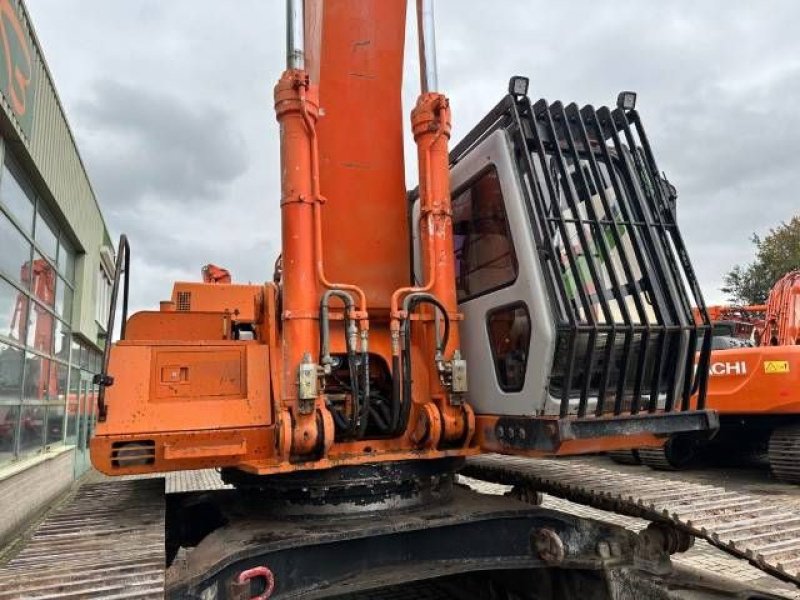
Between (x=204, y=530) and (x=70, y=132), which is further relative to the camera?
(x=70, y=132)

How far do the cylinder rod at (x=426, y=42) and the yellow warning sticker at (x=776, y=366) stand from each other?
22.4 ft

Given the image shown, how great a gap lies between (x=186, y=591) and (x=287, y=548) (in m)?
0.46

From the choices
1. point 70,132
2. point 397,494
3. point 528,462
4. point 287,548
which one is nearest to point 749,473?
point 528,462

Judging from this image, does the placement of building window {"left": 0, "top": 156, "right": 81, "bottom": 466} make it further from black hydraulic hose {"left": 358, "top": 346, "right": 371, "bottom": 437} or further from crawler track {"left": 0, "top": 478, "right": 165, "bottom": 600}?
black hydraulic hose {"left": 358, "top": 346, "right": 371, "bottom": 437}

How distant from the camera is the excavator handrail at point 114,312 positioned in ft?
10.2

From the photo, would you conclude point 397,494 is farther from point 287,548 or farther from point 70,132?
point 70,132

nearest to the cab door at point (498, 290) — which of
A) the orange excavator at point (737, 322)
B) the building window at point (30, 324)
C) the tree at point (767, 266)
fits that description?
the building window at point (30, 324)

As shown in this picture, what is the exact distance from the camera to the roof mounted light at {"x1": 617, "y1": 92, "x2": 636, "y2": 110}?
3617 millimetres

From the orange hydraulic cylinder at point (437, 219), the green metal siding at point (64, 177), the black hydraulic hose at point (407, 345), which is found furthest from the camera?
the green metal siding at point (64, 177)

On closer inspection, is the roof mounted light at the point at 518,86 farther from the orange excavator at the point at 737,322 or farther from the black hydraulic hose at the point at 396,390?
the orange excavator at the point at 737,322

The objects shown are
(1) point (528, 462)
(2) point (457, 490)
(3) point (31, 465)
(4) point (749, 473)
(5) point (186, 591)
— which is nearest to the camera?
(5) point (186, 591)

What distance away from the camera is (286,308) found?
3312 mm

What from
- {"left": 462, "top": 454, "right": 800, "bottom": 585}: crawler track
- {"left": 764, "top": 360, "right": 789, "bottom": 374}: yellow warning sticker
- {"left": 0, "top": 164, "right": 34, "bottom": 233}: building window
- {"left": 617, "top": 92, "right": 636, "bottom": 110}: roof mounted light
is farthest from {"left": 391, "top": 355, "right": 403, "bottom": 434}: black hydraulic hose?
{"left": 764, "top": 360, "right": 789, "bottom": 374}: yellow warning sticker

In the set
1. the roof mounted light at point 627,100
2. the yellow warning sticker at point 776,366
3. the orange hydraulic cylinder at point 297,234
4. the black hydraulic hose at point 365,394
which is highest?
the roof mounted light at point 627,100
